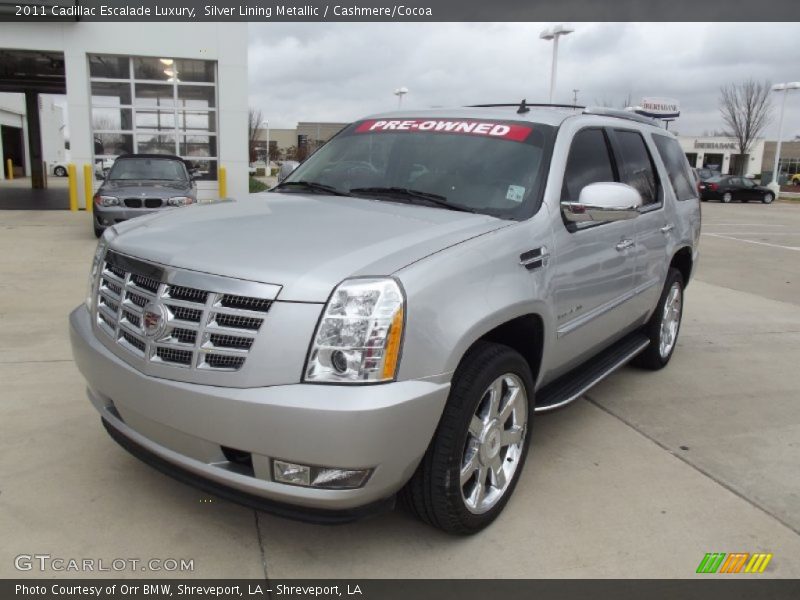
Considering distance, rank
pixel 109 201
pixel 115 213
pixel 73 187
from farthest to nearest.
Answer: pixel 73 187 → pixel 109 201 → pixel 115 213

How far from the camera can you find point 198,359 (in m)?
2.42

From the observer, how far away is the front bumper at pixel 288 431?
2.25 m

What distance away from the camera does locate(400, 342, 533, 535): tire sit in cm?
261

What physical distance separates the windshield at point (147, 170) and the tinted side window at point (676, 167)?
29.3 ft

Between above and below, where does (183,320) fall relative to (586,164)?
below

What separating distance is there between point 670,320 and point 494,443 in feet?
10.1

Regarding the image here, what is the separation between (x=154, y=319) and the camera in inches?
99.7

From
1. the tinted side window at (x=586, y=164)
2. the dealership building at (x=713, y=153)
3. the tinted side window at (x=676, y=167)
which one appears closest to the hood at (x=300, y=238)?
the tinted side window at (x=586, y=164)

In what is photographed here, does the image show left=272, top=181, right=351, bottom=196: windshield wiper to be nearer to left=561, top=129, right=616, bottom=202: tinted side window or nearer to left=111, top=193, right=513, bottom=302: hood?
left=111, top=193, right=513, bottom=302: hood

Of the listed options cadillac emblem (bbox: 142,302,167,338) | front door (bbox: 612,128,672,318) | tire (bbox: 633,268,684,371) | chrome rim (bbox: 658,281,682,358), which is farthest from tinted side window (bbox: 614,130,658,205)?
cadillac emblem (bbox: 142,302,167,338)

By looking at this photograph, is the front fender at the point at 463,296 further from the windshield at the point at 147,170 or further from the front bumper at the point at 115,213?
the windshield at the point at 147,170

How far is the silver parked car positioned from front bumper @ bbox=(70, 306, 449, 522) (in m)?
8.09

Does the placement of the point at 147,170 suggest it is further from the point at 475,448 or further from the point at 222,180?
the point at 475,448

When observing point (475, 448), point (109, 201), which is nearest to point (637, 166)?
point (475, 448)
